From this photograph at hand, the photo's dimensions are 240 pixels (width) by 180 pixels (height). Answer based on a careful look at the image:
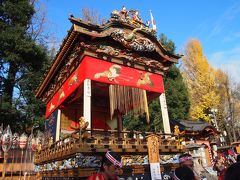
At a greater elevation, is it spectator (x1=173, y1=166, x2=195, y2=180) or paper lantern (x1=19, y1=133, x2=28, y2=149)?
paper lantern (x1=19, y1=133, x2=28, y2=149)

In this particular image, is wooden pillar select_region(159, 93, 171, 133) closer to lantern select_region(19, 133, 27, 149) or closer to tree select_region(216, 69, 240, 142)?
lantern select_region(19, 133, 27, 149)

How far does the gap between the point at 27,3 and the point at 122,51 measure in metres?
13.6

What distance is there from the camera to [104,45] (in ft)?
28.8

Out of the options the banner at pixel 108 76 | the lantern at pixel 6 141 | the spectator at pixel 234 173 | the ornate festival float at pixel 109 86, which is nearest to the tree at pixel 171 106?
the ornate festival float at pixel 109 86

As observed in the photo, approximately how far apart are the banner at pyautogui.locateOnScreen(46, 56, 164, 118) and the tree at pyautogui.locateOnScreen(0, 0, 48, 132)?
6.78m

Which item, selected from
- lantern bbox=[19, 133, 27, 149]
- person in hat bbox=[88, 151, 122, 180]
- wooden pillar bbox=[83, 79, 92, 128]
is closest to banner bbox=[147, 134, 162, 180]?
wooden pillar bbox=[83, 79, 92, 128]

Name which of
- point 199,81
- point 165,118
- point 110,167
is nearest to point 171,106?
point 199,81

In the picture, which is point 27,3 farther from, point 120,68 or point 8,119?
point 120,68

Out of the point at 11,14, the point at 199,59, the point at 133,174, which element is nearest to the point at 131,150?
the point at 133,174

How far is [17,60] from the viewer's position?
1662cm

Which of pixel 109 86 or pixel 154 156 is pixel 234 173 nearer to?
pixel 154 156

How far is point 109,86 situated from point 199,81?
21.8m

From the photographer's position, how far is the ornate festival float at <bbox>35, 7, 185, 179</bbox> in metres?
6.73

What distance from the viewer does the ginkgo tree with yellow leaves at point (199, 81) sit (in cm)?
2628
